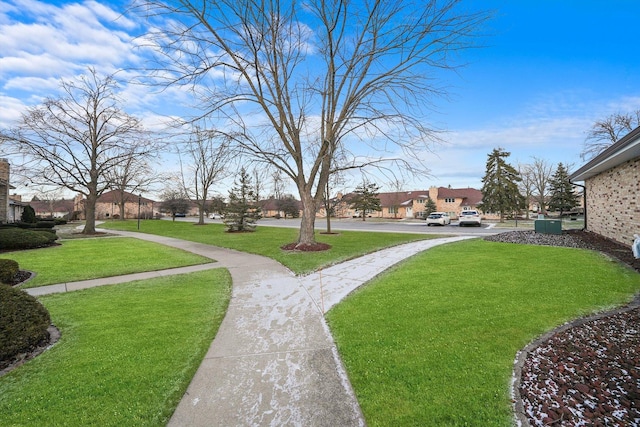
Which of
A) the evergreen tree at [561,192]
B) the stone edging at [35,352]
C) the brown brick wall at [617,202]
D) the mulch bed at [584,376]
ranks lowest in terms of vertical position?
the stone edging at [35,352]

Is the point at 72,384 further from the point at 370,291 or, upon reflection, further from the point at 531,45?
the point at 531,45

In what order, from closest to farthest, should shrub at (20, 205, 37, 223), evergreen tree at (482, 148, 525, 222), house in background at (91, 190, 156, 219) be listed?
shrub at (20, 205, 37, 223) → evergreen tree at (482, 148, 525, 222) → house in background at (91, 190, 156, 219)

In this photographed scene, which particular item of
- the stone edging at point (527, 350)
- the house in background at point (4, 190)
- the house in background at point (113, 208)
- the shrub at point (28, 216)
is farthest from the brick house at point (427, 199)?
the stone edging at point (527, 350)

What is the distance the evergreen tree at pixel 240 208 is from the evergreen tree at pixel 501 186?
28382mm

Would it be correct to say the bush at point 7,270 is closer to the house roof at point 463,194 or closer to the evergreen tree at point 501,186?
the evergreen tree at point 501,186

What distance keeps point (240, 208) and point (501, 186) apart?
30377 mm

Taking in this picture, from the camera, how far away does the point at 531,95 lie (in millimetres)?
11609

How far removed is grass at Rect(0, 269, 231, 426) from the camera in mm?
2404

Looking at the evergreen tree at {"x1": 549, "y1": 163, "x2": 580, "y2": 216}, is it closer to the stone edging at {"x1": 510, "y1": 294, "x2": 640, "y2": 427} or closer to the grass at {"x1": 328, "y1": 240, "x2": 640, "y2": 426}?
the grass at {"x1": 328, "y1": 240, "x2": 640, "y2": 426}

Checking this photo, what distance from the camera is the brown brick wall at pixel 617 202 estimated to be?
889cm

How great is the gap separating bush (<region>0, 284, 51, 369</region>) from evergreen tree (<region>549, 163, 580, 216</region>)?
49.7m

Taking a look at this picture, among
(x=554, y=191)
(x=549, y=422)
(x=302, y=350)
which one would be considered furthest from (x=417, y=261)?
(x=554, y=191)

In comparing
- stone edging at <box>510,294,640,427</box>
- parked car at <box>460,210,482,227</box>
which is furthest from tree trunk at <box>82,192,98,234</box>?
parked car at <box>460,210,482,227</box>

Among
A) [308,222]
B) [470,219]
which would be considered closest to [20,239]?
[308,222]
